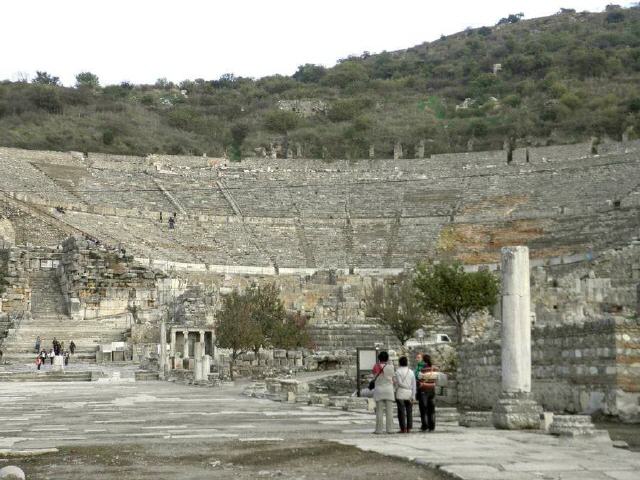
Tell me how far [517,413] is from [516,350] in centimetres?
102

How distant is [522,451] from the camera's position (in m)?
11.3

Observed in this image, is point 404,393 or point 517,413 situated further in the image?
point 517,413

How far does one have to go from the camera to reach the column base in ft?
47.5

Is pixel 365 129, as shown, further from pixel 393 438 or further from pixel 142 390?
pixel 393 438

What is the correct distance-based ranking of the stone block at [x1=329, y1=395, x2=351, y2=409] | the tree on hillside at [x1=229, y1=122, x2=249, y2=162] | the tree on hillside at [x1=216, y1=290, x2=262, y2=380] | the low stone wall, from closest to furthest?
the low stone wall → the stone block at [x1=329, y1=395, x2=351, y2=409] → the tree on hillside at [x1=216, y1=290, x2=262, y2=380] → the tree on hillside at [x1=229, y1=122, x2=249, y2=162]

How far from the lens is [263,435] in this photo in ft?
45.7

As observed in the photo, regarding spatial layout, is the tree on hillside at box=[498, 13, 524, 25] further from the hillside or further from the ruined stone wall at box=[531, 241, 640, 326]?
the ruined stone wall at box=[531, 241, 640, 326]

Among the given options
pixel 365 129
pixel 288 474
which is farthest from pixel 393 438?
pixel 365 129

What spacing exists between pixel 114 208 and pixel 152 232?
3.87 m

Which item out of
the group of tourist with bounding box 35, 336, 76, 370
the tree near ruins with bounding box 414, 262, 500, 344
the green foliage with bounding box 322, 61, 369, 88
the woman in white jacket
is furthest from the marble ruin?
the green foliage with bounding box 322, 61, 369, 88

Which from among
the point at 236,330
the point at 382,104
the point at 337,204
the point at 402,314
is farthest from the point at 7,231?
the point at 382,104

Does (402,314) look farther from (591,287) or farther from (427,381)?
(427,381)

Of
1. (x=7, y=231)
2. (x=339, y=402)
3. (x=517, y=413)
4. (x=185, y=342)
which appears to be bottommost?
(x=517, y=413)

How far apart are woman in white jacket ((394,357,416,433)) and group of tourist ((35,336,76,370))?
2462 cm
